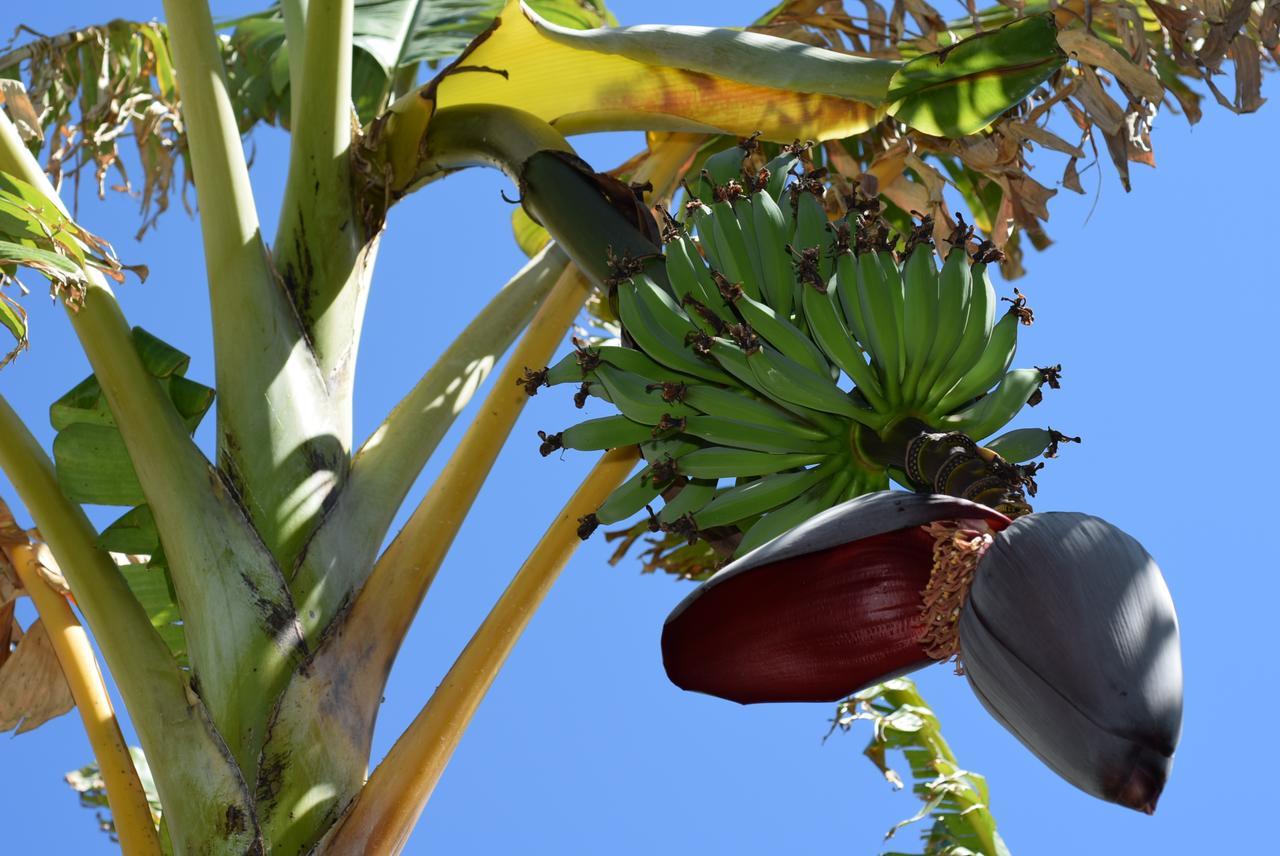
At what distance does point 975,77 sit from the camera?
136cm

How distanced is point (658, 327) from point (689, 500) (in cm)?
17

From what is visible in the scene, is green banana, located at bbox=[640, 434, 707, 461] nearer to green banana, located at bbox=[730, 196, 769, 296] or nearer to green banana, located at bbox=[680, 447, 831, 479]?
green banana, located at bbox=[680, 447, 831, 479]

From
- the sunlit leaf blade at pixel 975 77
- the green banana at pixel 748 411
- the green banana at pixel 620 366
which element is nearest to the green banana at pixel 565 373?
the green banana at pixel 620 366

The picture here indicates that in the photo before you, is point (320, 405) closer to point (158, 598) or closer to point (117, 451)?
point (117, 451)

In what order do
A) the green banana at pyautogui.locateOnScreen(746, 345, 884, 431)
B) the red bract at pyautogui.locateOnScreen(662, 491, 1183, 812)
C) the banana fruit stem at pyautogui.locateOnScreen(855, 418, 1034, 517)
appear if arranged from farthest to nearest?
the green banana at pyautogui.locateOnScreen(746, 345, 884, 431)
the banana fruit stem at pyautogui.locateOnScreen(855, 418, 1034, 517)
the red bract at pyautogui.locateOnScreen(662, 491, 1183, 812)

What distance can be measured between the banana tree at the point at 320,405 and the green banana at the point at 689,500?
0.28 ft

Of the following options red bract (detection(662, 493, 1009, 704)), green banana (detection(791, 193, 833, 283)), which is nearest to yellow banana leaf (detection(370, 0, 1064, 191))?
green banana (detection(791, 193, 833, 283))

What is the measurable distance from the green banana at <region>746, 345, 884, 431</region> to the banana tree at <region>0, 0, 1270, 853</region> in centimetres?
19

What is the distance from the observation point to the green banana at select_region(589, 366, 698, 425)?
1184 millimetres

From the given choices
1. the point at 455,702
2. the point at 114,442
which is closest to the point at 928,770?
the point at 455,702

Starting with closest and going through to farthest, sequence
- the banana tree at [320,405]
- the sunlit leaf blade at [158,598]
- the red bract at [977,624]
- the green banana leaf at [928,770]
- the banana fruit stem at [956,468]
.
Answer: the red bract at [977,624] < the banana fruit stem at [956,468] < the banana tree at [320,405] < the sunlit leaf blade at [158,598] < the green banana leaf at [928,770]

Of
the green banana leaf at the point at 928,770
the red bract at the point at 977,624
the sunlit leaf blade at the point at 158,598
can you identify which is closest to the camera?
the red bract at the point at 977,624

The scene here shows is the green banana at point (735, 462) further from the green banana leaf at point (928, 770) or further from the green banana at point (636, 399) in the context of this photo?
the green banana leaf at point (928, 770)

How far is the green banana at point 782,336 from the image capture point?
1.15m
